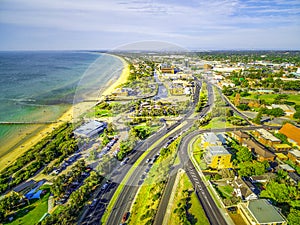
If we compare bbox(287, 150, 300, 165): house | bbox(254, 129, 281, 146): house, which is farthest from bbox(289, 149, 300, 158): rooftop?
bbox(254, 129, 281, 146): house

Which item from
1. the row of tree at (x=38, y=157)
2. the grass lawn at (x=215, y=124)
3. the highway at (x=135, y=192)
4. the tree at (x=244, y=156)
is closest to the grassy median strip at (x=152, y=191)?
the highway at (x=135, y=192)

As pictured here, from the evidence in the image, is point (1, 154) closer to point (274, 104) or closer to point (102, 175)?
point (102, 175)

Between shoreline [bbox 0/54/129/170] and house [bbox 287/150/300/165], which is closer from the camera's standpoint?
house [bbox 287/150/300/165]

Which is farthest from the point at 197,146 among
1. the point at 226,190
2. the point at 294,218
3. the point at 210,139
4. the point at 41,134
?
the point at 41,134

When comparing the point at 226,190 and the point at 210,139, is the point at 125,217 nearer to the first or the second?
the point at 226,190

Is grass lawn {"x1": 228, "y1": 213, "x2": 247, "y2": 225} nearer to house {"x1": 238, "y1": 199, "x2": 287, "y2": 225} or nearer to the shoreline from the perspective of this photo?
house {"x1": 238, "y1": 199, "x2": 287, "y2": 225}
